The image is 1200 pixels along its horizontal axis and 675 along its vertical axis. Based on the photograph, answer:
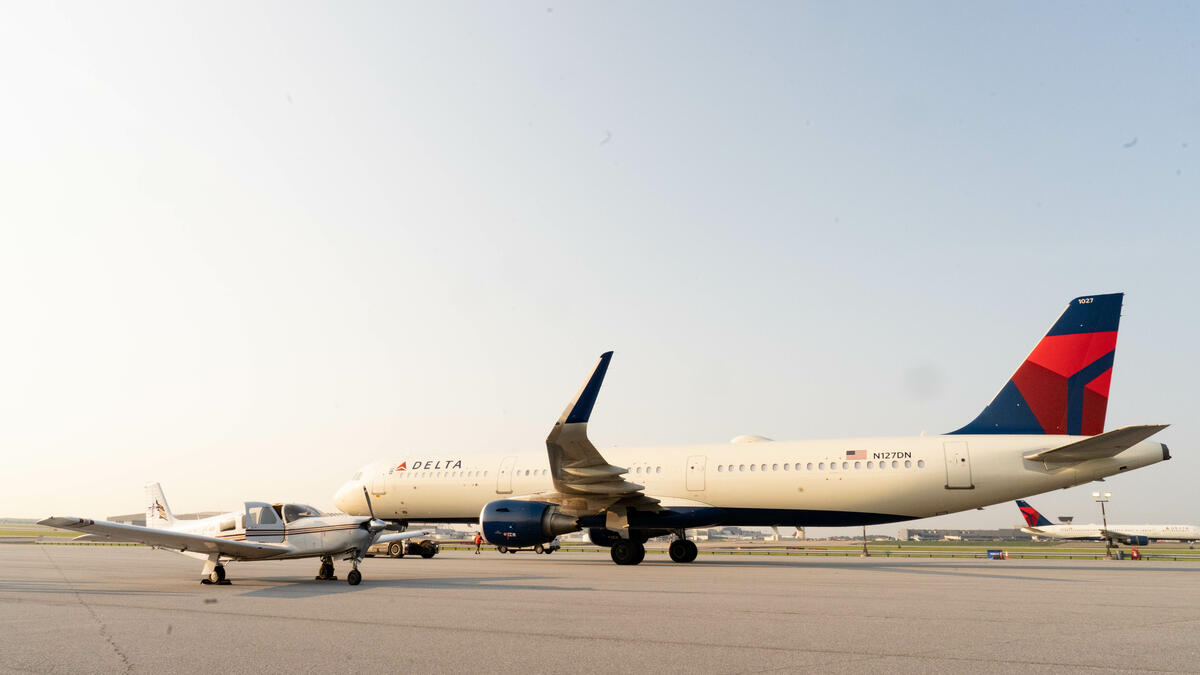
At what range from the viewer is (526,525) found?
76.2 feet

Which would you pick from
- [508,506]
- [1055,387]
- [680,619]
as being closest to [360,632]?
[680,619]

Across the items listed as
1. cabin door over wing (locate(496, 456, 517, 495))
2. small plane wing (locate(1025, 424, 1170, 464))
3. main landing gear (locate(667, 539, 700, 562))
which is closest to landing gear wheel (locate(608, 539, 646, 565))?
main landing gear (locate(667, 539, 700, 562))

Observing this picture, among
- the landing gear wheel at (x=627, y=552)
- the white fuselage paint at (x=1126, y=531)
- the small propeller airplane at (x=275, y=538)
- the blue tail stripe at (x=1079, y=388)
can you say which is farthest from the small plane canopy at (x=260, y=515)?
the white fuselage paint at (x=1126, y=531)

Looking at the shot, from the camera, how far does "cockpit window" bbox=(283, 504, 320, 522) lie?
1642cm

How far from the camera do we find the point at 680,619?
936cm

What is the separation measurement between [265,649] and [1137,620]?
9.41 m

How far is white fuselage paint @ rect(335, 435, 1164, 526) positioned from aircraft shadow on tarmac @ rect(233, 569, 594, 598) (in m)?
9.54

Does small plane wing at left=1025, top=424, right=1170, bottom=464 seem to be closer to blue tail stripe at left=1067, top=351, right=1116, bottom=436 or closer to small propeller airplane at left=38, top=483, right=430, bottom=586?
blue tail stripe at left=1067, top=351, right=1116, bottom=436

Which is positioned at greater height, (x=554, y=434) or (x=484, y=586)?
(x=554, y=434)

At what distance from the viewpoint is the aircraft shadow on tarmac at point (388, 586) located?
13.5 meters

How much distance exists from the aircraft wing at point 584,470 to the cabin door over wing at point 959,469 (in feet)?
27.3

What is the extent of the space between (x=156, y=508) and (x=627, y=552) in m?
13.1

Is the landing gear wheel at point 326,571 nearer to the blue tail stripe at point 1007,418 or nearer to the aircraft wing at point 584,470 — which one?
the aircraft wing at point 584,470

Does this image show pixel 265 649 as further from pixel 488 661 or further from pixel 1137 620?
pixel 1137 620
